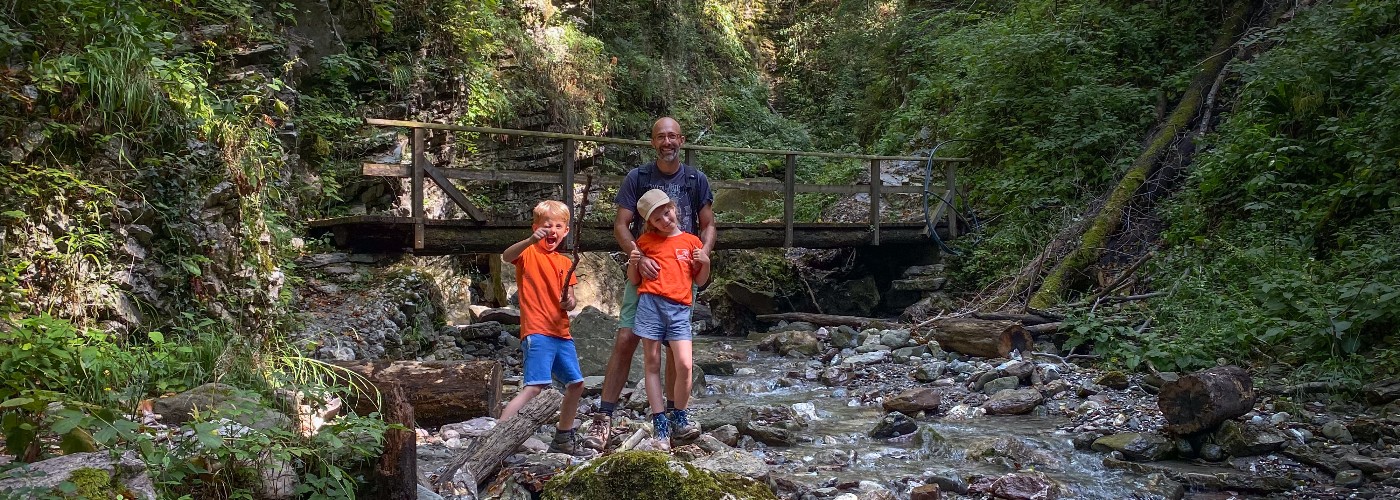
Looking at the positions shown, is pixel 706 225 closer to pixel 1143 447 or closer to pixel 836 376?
pixel 1143 447

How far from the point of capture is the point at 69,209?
14.7ft

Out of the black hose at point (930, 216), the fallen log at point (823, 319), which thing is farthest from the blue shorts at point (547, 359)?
the black hose at point (930, 216)

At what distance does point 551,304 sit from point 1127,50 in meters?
10.4

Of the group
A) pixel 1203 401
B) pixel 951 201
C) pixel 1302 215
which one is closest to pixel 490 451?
pixel 1203 401

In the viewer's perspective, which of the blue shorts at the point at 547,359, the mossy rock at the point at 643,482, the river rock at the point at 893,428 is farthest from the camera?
the river rock at the point at 893,428

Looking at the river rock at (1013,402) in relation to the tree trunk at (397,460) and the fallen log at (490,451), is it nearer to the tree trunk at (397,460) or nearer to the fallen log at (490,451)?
the fallen log at (490,451)

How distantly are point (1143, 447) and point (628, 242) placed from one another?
2873 mm

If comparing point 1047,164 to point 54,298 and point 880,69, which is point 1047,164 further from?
point 54,298

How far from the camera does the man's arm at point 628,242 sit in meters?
4.31

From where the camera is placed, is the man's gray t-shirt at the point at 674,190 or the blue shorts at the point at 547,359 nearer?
the blue shorts at the point at 547,359

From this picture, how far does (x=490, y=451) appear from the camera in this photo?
395 centimetres

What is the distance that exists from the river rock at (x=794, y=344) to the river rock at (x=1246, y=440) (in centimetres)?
485

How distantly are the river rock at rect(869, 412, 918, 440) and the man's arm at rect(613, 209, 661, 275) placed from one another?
77.0 inches

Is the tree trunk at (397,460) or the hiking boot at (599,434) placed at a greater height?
the tree trunk at (397,460)
